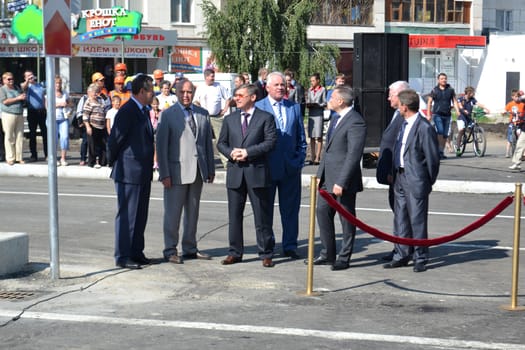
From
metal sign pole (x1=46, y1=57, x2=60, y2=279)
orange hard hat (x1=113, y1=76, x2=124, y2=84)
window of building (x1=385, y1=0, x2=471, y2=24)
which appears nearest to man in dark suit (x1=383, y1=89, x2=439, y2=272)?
metal sign pole (x1=46, y1=57, x2=60, y2=279)

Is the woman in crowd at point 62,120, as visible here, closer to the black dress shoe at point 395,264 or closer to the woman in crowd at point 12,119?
the woman in crowd at point 12,119

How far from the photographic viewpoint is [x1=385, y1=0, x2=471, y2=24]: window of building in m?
56.3

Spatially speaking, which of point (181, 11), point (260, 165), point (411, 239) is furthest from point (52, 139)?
point (181, 11)

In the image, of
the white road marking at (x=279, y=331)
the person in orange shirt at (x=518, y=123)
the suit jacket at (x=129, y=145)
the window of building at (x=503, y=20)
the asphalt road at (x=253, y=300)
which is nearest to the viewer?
the white road marking at (x=279, y=331)

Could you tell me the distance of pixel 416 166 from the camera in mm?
10102

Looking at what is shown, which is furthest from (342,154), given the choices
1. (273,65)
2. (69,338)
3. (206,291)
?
(273,65)

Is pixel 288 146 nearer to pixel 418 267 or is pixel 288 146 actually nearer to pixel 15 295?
pixel 418 267

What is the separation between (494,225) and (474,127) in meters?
10.2

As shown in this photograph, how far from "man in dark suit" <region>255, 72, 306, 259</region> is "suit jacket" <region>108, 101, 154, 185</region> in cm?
147

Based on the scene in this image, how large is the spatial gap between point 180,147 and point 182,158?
0.12 metres

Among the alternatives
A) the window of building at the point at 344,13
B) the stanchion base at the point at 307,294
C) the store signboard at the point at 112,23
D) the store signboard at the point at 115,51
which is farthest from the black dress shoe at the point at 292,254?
the window of building at the point at 344,13

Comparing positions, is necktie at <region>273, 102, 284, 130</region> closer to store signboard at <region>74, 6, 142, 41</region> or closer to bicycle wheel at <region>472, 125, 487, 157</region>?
bicycle wheel at <region>472, 125, 487, 157</region>

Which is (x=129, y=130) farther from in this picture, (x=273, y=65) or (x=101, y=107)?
(x=273, y=65)

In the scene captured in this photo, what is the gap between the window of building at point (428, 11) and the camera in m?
56.3
